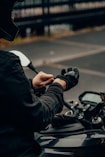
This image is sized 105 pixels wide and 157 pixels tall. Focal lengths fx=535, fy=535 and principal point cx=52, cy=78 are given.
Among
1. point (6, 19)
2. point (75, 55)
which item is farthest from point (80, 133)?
point (75, 55)

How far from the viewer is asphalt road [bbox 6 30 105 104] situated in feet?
26.2

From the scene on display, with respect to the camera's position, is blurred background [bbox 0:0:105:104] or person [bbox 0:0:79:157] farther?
blurred background [bbox 0:0:105:104]

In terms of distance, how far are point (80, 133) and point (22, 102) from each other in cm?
88

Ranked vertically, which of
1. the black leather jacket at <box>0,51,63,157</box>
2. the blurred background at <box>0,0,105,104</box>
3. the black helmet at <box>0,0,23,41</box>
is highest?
the black helmet at <box>0,0,23,41</box>

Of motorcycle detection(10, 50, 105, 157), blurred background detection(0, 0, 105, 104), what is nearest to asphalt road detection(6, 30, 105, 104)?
blurred background detection(0, 0, 105, 104)

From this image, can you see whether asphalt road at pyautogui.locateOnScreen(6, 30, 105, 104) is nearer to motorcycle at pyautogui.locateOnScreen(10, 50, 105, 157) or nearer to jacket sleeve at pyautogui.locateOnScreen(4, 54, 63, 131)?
motorcycle at pyautogui.locateOnScreen(10, 50, 105, 157)

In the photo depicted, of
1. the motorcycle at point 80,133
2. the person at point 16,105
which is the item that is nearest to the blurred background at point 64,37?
the motorcycle at point 80,133

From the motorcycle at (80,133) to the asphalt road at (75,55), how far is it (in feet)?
11.9

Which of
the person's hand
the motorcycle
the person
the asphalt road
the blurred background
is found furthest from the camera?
the blurred background

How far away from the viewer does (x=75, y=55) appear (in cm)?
1012

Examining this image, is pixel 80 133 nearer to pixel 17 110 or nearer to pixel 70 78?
pixel 70 78

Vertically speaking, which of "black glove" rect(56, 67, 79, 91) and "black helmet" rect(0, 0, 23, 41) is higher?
"black helmet" rect(0, 0, 23, 41)

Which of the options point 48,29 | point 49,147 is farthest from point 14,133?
point 48,29

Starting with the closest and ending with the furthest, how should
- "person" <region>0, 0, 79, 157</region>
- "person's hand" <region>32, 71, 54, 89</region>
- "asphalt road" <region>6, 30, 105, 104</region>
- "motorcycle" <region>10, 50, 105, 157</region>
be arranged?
"person" <region>0, 0, 79, 157</region>
"person's hand" <region>32, 71, 54, 89</region>
"motorcycle" <region>10, 50, 105, 157</region>
"asphalt road" <region>6, 30, 105, 104</region>
